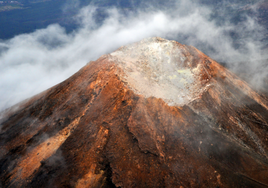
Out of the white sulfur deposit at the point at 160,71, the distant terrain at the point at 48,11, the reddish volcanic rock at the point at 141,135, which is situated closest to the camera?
the reddish volcanic rock at the point at 141,135

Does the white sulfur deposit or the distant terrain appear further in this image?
the distant terrain

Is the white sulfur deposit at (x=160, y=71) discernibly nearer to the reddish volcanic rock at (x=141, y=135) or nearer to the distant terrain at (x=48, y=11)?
the reddish volcanic rock at (x=141, y=135)

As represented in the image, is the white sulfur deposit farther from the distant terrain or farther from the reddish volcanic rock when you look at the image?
the distant terrain

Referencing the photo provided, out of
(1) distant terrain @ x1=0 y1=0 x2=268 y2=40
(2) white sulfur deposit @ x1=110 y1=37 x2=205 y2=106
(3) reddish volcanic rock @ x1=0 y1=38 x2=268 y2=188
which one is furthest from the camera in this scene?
(1) distant terrain @ x1=0 y1=0 x2=268 y2=40

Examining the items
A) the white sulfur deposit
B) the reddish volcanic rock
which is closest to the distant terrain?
the white sulfur deposit

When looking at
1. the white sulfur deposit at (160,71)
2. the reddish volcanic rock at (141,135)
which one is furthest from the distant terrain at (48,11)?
the reddish volcanic rock at (141,135)

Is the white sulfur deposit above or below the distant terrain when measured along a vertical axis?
below

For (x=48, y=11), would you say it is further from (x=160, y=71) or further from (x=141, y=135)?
(x=141, y=135)

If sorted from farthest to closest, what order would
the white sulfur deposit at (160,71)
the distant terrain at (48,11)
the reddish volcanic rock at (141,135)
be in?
1. the distant terrain at (48,11)
2. the white sulfur deposit at (160,71)
3. the reddish volcanic rock at (141,135)

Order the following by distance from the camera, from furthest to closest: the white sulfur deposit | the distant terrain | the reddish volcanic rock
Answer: the distant terrain → the white sulfur deposit → the reddish volcanic rock
